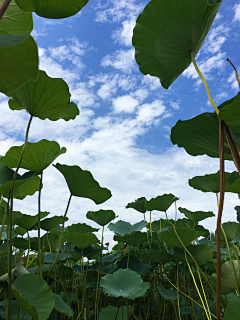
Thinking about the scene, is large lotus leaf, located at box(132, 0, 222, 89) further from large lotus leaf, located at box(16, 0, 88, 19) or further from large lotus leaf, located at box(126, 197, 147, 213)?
large lotus leaf, located at box(126, 197, 147, 213)

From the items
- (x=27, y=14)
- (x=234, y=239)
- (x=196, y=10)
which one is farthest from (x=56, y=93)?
(x=234, y=239)

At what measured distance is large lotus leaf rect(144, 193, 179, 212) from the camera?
52.0 inches

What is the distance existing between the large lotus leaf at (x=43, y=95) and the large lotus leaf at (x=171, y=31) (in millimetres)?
303

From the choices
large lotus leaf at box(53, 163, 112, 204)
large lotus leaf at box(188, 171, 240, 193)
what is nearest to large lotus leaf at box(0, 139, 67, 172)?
large lotus leaf at box(53, 163, 112, 204)

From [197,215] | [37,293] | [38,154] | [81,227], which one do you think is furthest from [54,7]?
[197,215]

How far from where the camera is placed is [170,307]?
1382mm

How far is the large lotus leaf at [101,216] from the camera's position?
139cm

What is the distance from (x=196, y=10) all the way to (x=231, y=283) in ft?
3.28

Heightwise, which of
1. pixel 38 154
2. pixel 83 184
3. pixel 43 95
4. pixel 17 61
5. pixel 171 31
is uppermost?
pixel 171 31

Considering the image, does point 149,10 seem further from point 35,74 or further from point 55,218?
point 55,218

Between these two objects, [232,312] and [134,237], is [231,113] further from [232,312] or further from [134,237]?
[134,237]

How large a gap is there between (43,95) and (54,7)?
1.23 feet

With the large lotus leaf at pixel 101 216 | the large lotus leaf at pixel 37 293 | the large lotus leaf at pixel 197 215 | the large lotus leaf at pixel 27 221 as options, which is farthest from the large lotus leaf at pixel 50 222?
the large lotus leaf at pixel 197 215

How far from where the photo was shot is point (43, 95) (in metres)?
0.76
